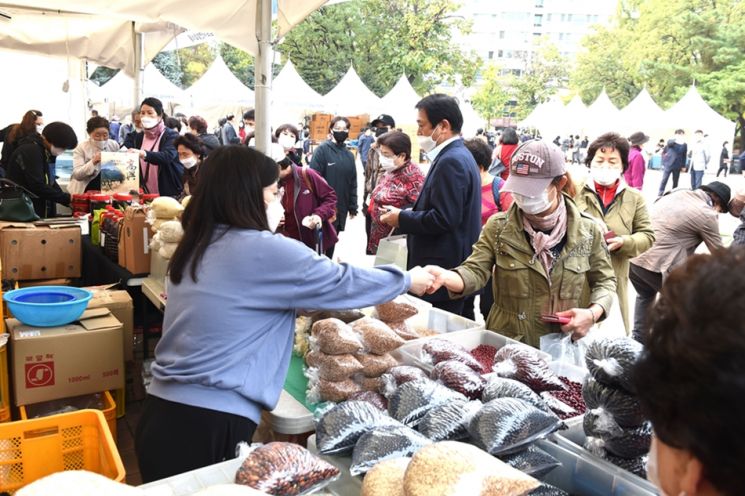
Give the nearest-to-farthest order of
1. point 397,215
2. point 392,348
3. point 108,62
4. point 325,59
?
1. point 392,348
2. point 397,215
3. point 108,62
4. point 325,59

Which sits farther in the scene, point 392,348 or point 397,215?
point 397,215

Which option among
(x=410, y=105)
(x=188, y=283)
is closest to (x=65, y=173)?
(x=188, y=283)

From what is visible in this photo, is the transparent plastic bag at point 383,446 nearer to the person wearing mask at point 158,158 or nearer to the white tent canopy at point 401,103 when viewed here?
the person wearing mask at point 158,158

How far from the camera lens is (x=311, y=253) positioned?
1.91 meters

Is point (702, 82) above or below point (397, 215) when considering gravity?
above

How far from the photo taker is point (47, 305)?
336 centimetres

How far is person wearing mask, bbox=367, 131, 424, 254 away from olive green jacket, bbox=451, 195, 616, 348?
8.29 ft

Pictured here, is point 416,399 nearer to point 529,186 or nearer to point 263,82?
point 529,186

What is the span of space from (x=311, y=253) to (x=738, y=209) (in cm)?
400

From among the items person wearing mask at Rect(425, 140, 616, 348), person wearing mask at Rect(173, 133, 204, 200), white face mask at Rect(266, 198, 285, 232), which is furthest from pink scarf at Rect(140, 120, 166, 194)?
person wearing mask at Rect(425, 140, 616, 348)

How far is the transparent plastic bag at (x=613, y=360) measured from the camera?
4.67 ft

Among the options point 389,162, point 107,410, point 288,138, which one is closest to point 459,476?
point 107,410

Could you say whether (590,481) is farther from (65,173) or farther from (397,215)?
(65,173)

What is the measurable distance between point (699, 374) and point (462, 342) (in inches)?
69.8
